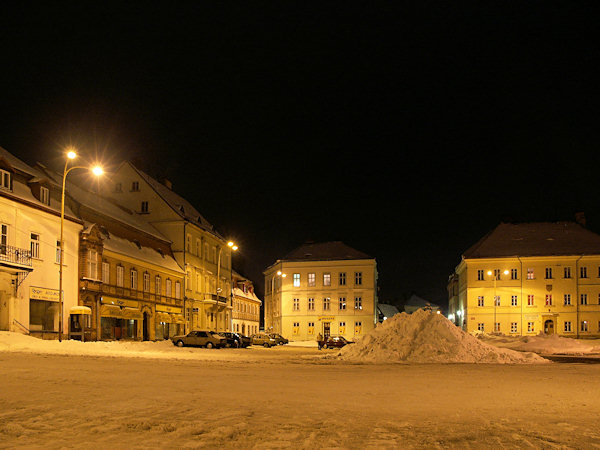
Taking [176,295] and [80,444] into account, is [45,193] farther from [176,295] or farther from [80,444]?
[80,444]

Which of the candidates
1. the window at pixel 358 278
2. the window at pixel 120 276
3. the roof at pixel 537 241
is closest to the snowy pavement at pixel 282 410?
the window at pixel 120 276

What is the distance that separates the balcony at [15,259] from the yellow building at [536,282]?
183 feet

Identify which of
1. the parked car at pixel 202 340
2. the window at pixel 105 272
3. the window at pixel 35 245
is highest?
the window at pixel 35 245

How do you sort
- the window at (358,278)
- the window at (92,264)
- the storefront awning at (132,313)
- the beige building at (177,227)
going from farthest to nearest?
the window at (358,278) < the beige building at (177,227) < the storefront awning at (132,313) < the window at (92,264)

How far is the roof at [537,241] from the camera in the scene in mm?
72438

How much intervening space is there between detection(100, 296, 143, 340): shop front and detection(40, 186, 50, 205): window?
27.3ft

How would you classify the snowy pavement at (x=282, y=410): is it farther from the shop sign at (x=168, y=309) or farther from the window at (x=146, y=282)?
the shop sign at (x=168, y=309)

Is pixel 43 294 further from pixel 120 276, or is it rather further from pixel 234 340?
pixel 234 340

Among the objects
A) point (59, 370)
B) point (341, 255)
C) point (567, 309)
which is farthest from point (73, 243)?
point (567, 309)

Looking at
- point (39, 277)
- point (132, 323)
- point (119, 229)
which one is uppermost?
point (119, 229)

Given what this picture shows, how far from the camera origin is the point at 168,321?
52031 mm

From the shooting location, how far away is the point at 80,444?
296 inches

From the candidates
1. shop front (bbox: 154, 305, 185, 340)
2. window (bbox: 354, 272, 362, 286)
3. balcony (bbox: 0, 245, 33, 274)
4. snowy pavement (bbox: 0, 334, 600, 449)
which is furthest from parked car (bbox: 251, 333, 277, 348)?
snowy pavement (bbox: 0, 334, 600, 449)

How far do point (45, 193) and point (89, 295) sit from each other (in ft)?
24.5
